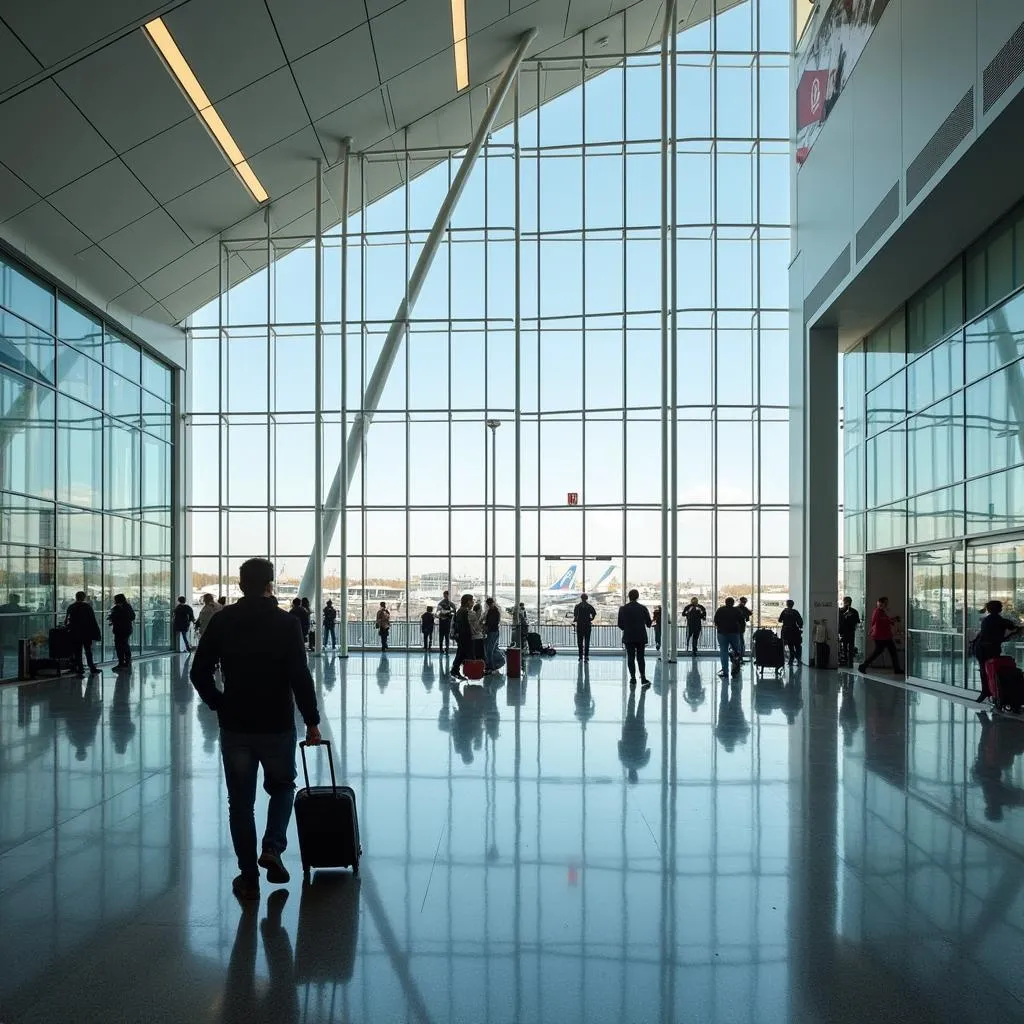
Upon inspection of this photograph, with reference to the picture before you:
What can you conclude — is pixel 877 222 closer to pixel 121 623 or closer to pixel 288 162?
pixel 288 162

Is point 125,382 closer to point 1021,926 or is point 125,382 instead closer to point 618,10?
point 618,10

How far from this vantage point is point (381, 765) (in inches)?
336

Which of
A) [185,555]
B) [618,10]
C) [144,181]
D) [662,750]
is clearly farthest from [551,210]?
[662,750]

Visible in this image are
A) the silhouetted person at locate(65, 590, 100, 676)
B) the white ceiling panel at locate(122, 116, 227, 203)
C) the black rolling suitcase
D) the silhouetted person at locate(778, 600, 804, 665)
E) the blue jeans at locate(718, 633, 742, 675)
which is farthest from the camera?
the silhouetted person at locate(778, 600, 804, 665)

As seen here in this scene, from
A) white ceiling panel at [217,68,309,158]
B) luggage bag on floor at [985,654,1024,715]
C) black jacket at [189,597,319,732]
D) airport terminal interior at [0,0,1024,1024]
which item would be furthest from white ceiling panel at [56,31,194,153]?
luggage bag on floor at [985,654,1024,715]

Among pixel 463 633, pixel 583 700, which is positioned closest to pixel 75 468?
pixel 463 633

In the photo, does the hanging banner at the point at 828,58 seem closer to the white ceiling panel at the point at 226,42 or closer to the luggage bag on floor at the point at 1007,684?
the white ceiling panel at the point at 226,42

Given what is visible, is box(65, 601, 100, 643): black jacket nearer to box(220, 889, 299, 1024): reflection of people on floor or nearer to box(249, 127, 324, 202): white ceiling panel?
box(249, 127, 324, 202): white ceiling panel

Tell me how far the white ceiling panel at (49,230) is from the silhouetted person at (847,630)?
16740mm

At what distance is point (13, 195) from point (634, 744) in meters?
13.8

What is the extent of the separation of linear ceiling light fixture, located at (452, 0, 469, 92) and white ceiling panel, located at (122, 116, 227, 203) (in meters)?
5.38

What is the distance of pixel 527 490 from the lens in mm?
27000

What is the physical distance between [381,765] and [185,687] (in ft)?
28.5

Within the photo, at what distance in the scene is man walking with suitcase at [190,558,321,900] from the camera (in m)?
5.02
